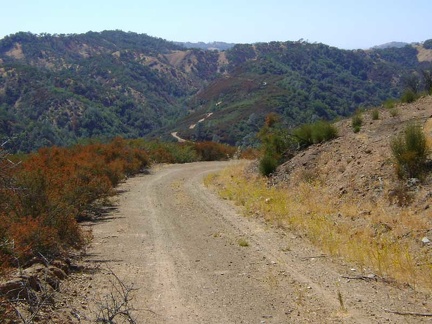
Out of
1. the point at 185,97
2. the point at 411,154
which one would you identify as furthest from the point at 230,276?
the point at 185,97

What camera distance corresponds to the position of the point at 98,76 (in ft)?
589

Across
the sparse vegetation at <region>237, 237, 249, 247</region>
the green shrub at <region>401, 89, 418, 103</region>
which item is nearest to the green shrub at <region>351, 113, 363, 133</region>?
the green shrub at <region>401, 89, 418, 103</region>

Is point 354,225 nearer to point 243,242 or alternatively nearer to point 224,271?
point 243,242

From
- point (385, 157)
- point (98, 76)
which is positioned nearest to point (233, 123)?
point (385, 157)

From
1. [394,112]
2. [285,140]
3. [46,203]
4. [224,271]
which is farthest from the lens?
[285,140]

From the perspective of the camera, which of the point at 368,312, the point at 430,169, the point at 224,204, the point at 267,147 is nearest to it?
the point at 368,312

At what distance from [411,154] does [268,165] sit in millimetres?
8308

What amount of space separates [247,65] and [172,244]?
145m

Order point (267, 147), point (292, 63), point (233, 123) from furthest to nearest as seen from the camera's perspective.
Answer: point (292, 63) → point (233, 123) → point (267, 147)

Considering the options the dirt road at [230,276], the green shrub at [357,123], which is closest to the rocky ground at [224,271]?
the dirt road at [230,276]

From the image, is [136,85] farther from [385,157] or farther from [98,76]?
[385,157]

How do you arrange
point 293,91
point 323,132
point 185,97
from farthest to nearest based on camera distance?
point 185,97
point 293,91
point 323,132

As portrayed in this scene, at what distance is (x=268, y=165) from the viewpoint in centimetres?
2136

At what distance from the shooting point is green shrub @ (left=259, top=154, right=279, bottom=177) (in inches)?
838
